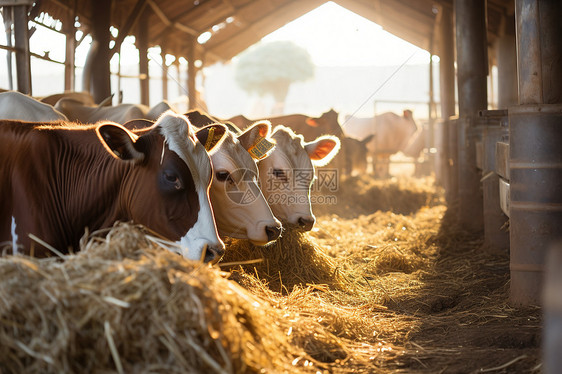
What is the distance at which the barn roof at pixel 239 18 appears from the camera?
12.7m

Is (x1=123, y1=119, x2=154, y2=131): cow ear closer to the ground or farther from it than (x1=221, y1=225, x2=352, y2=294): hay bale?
farther from it

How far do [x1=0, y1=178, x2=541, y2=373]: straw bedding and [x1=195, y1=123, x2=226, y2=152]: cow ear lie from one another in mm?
1010

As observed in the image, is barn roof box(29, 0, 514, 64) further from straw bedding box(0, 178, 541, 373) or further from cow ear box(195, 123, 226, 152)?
straw bedding box(0, 178, 541, 373)

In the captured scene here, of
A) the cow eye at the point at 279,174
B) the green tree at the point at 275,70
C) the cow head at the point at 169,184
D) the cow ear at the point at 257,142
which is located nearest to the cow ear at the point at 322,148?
the cow eye at the point at 279,174

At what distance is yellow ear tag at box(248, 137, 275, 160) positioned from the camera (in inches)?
214

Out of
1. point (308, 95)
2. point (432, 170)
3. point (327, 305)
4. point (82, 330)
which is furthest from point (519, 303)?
point (308, 95)

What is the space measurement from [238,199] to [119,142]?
1327 millimetres

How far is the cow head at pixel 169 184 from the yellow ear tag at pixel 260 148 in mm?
1598

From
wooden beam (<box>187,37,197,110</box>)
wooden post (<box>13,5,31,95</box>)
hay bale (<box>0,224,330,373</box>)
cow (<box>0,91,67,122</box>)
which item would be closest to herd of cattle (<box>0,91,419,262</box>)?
hay bale (<box>0,224,330,373</box>)

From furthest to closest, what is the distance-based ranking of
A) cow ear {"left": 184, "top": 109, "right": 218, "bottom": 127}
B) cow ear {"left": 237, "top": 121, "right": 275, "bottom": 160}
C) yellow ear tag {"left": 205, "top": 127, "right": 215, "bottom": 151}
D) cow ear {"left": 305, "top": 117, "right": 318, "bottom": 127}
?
1. cow ear {"left": 305, "top": 117, "right": 318, "bottom": 127}
2. cow ear {"left": 184, "top": 109, "right": 218, "bottom": 127}
3. cow ear {"left": 237, "top": 121, "right": 275, "bottom": 160}
4. yellow ear tag {"left": 205, "top": 127, "right": 215, "bottom": 151}

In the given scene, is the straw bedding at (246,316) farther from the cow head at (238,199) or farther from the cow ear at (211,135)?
the cow ear at (211,135)

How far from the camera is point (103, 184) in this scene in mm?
3789

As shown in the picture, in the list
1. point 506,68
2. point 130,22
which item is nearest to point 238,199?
point 130,22

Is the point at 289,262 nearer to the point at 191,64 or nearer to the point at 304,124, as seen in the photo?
the point at 304,124
